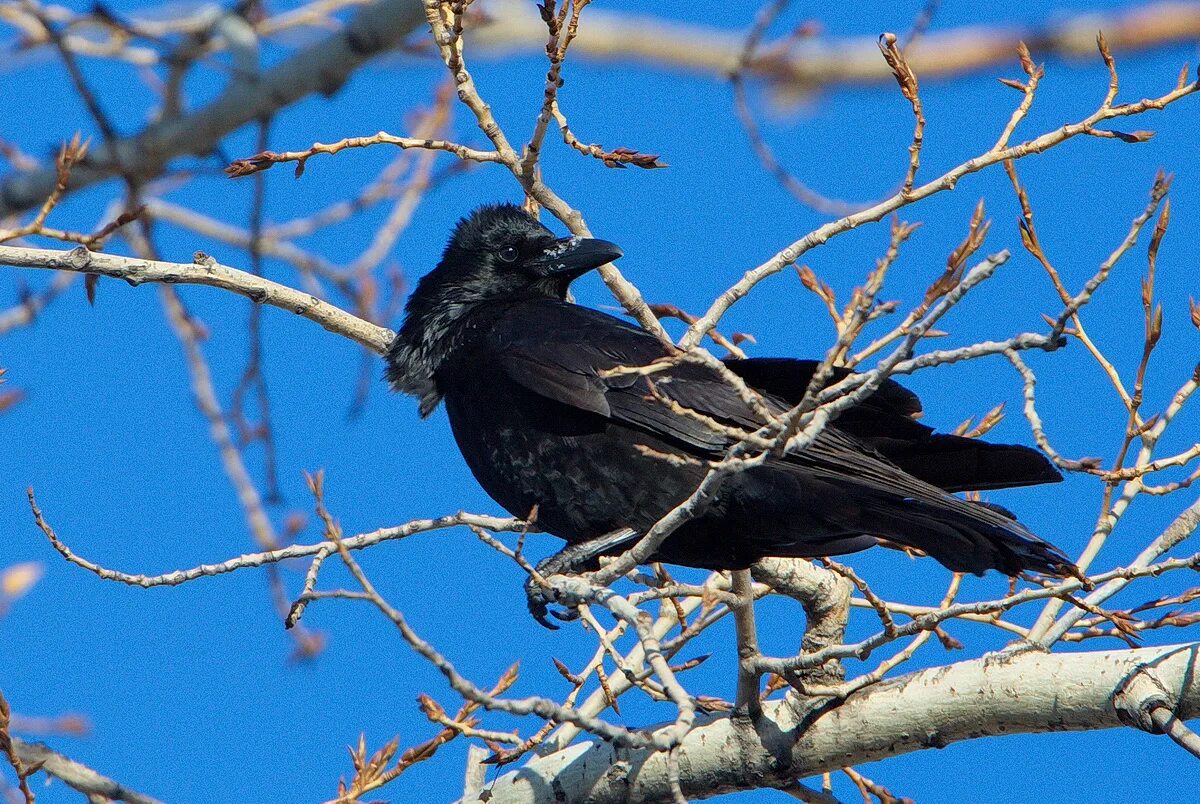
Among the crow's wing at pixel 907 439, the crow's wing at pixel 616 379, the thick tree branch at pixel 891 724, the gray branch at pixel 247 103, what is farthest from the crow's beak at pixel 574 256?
the thick tree branch at pixel 891 724

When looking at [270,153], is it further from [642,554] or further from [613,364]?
[642,554]

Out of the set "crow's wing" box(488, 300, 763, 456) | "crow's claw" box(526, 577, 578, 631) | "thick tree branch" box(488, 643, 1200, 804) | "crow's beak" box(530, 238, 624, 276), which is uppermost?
"crow's beak" box(530, 238, 624, 276)

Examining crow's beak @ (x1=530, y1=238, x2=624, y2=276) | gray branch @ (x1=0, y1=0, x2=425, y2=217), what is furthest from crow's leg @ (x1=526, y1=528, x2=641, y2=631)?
gray branch @ (x1=0, y1=0, x2=425, y2=217)

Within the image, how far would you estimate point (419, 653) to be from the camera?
247 cm

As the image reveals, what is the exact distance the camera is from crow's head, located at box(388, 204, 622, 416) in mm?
4621

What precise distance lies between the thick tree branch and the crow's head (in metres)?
1.48

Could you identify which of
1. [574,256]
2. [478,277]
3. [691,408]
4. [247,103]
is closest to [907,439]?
[691,408]

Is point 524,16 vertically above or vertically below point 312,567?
above

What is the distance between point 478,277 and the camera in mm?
4945

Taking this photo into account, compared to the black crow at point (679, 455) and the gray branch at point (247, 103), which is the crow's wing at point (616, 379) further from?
the gray branch at point (247, 103)

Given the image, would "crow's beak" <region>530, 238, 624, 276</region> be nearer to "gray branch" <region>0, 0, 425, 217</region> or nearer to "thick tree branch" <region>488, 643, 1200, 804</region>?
"gray branch" <region>0, 0, 425, 217</region>

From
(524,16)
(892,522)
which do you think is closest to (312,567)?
(892,522)

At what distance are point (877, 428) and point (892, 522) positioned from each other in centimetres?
49

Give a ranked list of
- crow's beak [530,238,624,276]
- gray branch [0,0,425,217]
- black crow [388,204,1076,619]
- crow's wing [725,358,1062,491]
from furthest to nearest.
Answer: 1. gray branch [0,0,425,217]
2. crow's beak [530,238,624,276]
3. crow's wing [725,358,1062,491]
4. black crow [388,204,1076,619]
